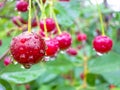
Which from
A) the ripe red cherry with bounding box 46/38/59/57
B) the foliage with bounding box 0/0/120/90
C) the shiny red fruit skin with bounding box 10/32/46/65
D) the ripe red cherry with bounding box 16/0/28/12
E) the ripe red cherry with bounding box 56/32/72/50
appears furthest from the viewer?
the foliage with bounding box 0/0/120/90

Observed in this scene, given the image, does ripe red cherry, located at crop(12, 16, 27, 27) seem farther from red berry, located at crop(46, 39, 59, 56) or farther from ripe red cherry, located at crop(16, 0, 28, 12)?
red berry, located at crop(46, 39, 59, 56)

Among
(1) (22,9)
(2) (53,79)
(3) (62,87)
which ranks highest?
(1) (22,9)

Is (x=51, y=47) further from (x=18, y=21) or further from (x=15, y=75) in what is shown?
(x=18, y=21)

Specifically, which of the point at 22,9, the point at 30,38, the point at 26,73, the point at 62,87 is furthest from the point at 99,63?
the point at 30,38

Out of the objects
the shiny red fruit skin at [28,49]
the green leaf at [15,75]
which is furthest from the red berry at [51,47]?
the shiny red fruit skin at [28,49]

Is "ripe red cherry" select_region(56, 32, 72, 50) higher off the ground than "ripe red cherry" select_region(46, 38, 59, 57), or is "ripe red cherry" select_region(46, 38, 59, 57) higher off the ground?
"ripe red cherry" select_region(46, 38, 59, 57)

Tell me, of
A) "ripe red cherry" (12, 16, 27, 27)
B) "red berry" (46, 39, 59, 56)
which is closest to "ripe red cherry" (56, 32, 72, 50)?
"red berry" (46, 39, 59, 56)

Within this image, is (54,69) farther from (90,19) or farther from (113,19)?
(90,19)

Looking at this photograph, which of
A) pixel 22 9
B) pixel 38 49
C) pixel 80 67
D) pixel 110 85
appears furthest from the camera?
pixel 80 67
